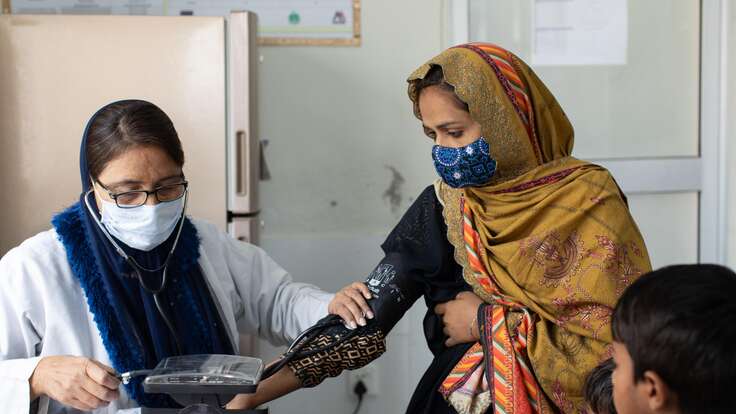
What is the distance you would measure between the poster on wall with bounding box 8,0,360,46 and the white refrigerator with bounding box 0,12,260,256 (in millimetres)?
458

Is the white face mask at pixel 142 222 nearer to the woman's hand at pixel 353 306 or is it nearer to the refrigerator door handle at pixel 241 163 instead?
the woman's hand at pixel 353 306

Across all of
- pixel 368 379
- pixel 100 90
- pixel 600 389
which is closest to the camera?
pixel 600 389

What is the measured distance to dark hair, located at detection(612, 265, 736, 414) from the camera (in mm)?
976

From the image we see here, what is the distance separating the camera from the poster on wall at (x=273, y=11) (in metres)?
2.51

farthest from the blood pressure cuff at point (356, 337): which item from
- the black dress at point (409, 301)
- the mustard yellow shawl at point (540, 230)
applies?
the mustard yellow shawl at point (540, 230)

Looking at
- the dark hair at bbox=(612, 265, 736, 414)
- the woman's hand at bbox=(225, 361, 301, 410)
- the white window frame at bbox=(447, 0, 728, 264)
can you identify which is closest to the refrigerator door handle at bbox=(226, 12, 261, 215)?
the woman's hand at bbox=(225, 361, 301, 410)

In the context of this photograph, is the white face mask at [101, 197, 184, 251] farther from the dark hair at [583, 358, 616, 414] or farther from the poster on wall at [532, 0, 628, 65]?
the poster on wall at [532, 0, 628, 65]

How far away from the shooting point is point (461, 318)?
1.58 m

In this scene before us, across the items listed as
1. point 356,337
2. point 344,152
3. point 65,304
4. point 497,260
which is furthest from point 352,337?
point 344,152

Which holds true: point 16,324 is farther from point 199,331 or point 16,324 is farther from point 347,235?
point 347,235

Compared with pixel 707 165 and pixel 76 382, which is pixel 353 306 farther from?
pixel 707 165

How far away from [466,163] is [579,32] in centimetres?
127

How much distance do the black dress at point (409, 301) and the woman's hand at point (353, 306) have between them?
0.01m

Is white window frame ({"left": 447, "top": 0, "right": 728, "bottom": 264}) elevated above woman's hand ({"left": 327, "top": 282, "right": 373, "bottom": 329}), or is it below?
above
